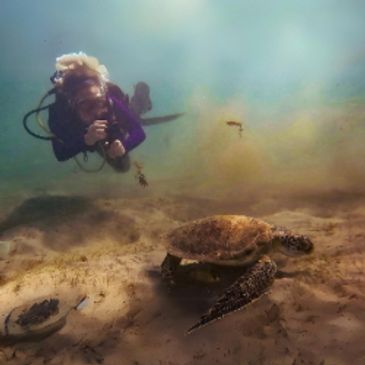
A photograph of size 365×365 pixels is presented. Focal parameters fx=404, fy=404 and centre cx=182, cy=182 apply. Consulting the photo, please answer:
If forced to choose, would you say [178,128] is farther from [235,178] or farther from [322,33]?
[322,33]

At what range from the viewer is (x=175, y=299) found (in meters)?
4.48

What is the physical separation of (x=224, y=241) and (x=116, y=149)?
4.86 m

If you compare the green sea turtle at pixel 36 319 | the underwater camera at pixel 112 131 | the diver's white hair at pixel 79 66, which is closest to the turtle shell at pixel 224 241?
the green sea turtle at pixel 36 319

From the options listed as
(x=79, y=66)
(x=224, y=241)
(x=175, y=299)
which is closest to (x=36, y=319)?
(x=175, y=299)

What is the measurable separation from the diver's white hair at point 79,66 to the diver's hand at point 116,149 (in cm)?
165

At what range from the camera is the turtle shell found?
4.36m

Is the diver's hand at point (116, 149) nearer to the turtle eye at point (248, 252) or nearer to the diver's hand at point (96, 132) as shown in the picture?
the diver's hand at point (96, 132)

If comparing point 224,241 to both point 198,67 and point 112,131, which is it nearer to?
point 112,131

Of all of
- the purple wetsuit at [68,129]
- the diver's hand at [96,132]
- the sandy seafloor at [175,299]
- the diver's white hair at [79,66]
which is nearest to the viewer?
the sandy seafloor at [175,299]

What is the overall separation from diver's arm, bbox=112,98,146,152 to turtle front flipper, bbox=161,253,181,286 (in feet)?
16.5

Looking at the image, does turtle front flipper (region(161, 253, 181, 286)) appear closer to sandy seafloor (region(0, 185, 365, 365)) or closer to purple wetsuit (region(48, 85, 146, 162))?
sandy seafloor (region(0, 185, 365, 365))

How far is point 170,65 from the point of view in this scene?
8994cm

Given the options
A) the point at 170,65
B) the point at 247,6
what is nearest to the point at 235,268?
the point at 247,6

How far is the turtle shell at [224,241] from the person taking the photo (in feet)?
14.3
